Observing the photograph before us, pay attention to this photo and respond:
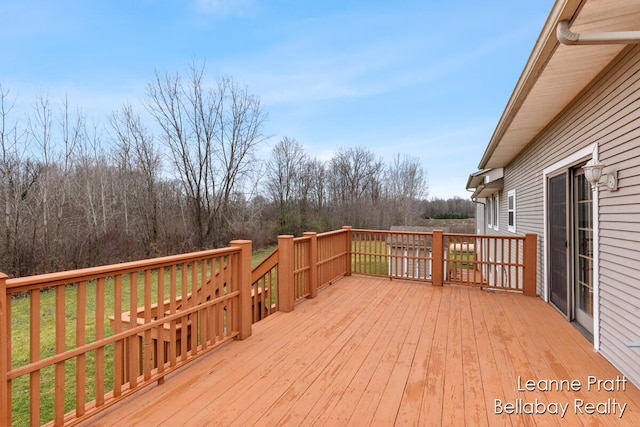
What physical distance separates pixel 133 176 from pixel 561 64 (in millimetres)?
12424

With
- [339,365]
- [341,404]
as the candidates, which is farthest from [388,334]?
[341,404]

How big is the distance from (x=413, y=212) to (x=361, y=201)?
187 inches

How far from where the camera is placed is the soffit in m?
2.02

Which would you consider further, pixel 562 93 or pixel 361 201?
pixel 361 201

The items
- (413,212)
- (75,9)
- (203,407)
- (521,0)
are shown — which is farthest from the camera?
(413,212)

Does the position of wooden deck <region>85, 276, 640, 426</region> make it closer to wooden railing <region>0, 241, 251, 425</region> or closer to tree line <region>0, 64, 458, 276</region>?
wooden railing <region>0, 241, 251, 425</region>

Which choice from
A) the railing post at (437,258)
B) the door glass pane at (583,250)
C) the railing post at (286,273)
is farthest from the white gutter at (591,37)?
the railing post at (437,258)

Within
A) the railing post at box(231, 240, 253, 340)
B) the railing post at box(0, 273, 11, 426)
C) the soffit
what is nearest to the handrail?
the railing post at box(231, 240, 253, 340)

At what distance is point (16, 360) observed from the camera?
4.26 meters

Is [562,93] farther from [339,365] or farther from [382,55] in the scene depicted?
[382,55]

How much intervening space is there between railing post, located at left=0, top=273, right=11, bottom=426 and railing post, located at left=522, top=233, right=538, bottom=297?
6185mm

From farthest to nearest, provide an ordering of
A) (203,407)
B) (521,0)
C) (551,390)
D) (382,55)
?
(382,55)
(521,0)
(551,390)
(203,407)

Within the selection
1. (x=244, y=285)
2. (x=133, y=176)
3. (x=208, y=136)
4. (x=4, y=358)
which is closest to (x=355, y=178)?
(x=208, y=136)

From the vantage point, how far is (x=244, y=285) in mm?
3275
